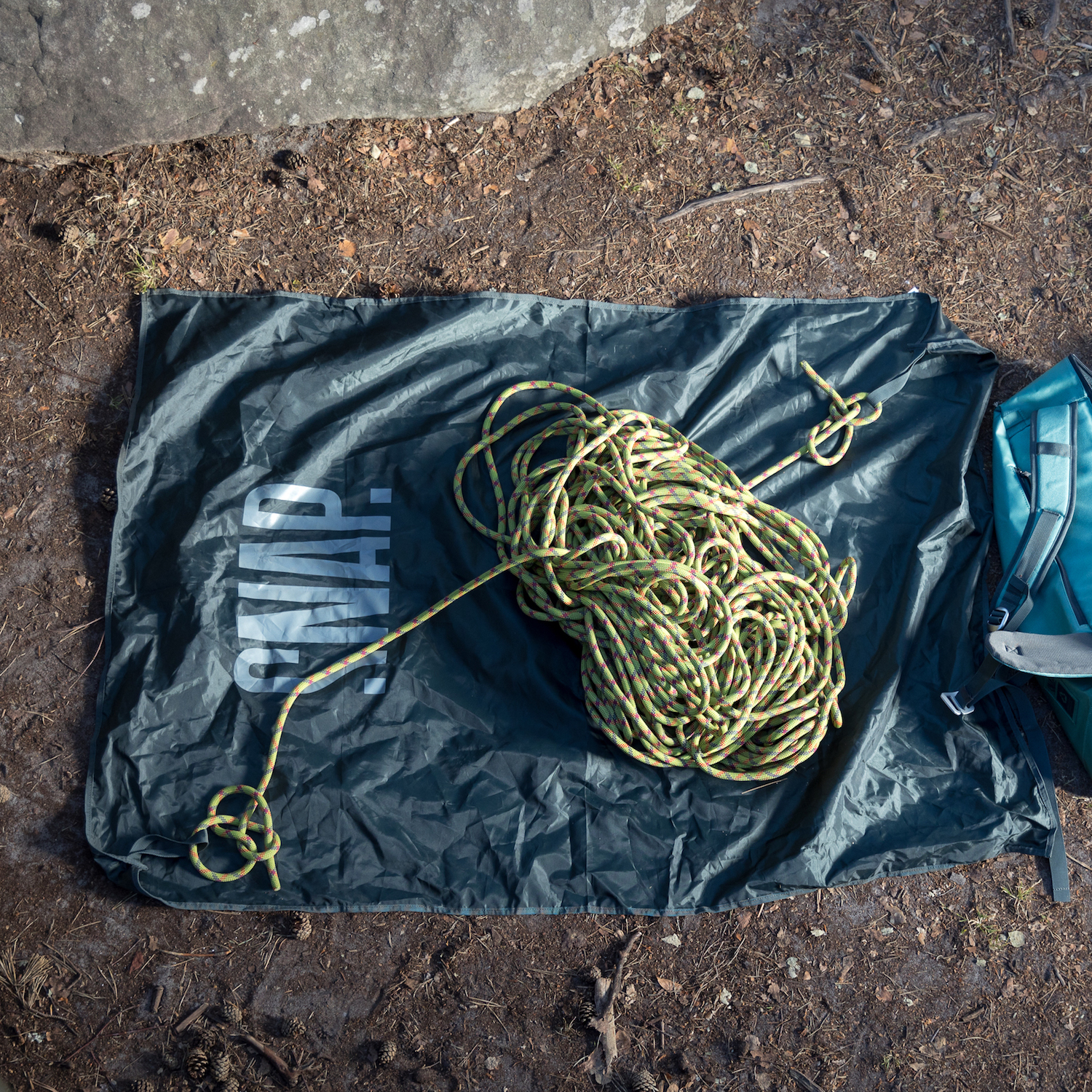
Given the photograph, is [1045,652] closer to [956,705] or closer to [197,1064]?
[956,705]

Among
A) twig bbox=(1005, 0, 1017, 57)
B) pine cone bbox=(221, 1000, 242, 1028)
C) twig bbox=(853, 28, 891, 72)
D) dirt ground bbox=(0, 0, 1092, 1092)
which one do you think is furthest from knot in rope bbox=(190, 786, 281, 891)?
twig bbox=(1005, 0, 1017, 57)

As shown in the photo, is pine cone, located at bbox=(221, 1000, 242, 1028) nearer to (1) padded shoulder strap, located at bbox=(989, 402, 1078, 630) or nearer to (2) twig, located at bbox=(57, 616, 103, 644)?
(2) twig, located at bbox=(57, 616, 103, 644)

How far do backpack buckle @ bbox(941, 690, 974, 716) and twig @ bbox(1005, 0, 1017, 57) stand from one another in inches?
92.1

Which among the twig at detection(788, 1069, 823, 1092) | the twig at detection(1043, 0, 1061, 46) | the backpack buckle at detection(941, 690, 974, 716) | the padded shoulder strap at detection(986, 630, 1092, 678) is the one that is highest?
the twig at detection(1043, 0, 1061, 46)

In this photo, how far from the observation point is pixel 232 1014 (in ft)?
6.93

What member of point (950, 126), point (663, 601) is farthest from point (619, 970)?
point (950, 126)

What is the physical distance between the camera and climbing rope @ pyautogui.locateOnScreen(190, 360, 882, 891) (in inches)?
83.1

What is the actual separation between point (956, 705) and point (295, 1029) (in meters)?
2.00

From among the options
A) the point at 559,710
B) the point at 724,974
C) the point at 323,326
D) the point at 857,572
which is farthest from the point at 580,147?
the point at 724,974

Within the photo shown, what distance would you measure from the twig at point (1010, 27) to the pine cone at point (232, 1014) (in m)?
3.97

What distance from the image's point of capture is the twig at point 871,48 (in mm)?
2881

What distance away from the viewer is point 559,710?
7.39ft

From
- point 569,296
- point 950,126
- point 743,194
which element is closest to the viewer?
point 569,296

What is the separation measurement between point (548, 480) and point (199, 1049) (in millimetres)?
1735
